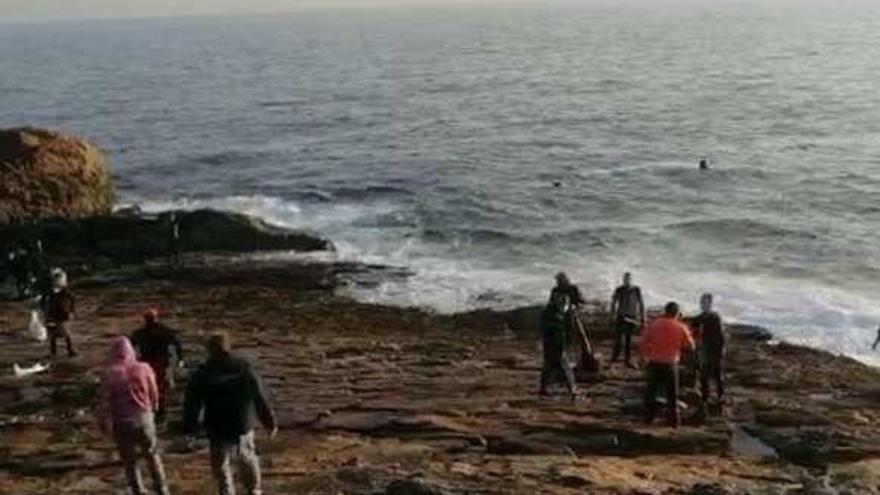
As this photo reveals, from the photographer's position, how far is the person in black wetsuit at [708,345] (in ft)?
57.4

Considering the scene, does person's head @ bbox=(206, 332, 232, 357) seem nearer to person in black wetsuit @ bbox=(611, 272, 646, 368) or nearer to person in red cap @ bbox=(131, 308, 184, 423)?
person in red cap @ bbox=(131, 308, 184, 423)

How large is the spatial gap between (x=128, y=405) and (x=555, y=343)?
7491 millimetres

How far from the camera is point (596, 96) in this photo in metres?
94.9

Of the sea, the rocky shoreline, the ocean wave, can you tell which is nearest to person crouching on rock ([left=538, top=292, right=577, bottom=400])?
the rocky shoreline

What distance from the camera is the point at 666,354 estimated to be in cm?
1567

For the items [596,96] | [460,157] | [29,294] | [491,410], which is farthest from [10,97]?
[491,410]

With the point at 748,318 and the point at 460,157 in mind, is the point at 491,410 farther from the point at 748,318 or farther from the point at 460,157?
the point at 460,157

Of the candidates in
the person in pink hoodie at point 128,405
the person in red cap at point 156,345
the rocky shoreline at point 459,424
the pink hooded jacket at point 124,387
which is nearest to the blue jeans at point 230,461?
the person in pink hoodie at point 128,405

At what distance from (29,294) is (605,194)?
26719mm

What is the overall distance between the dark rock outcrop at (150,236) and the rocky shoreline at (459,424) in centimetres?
914

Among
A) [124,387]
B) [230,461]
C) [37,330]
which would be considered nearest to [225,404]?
[230,461]

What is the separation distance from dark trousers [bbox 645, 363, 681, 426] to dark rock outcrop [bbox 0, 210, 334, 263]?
2258 centimetres

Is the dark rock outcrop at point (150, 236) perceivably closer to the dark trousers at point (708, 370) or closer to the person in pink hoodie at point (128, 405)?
the dark trousers at point (708, 370)

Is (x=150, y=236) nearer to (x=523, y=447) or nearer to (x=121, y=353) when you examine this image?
(x=523, y=447)
